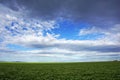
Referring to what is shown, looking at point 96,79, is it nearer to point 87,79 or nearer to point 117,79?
point 87,79

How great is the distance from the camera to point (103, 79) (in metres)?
23.0

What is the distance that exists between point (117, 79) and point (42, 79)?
1128 cm

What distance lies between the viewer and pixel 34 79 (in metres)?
23.7

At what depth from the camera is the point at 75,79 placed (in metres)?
23.3

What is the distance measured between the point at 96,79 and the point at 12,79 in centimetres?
1296

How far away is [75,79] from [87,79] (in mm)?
1816

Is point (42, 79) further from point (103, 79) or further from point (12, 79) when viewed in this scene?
point (103, 79)

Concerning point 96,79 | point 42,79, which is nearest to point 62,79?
point 42,79

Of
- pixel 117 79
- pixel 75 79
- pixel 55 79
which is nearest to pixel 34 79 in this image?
pixel 55 79

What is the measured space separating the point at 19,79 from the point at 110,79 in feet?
45.5

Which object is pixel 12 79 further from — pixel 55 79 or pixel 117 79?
pixel 117 79

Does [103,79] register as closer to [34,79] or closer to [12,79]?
[34,79]

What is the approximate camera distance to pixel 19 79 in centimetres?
2361

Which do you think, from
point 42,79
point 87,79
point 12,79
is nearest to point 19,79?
point 12,79
